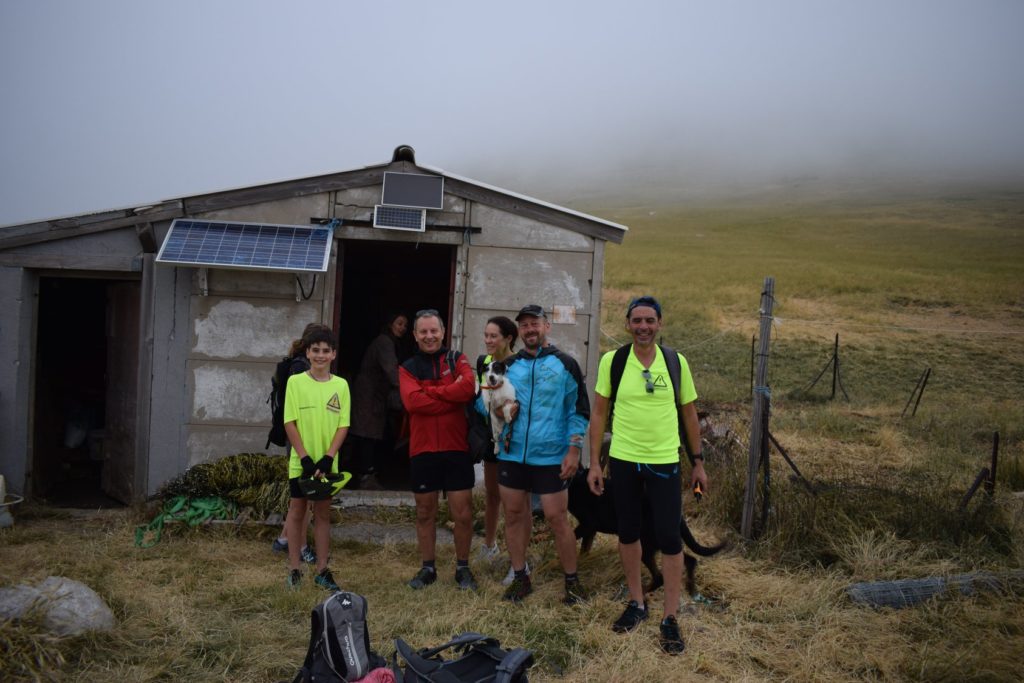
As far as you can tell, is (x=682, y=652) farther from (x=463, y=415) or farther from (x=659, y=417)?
(x=463, y=415)

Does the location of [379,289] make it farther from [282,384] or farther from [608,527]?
[608,527]

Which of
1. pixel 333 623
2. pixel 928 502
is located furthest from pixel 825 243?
pixel 333 623

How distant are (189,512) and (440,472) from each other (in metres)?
2.44

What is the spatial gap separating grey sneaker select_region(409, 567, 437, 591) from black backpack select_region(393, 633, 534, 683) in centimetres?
140

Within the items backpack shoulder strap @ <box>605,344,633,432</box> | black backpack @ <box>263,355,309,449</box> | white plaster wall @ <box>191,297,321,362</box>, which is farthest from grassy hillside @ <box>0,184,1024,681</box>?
white plaster wall @ <box>191,297,321,362</box>

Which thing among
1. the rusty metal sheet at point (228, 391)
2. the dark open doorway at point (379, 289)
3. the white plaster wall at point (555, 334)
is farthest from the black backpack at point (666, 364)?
the dark open doorway at point (379, 289)

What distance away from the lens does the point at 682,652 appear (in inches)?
152

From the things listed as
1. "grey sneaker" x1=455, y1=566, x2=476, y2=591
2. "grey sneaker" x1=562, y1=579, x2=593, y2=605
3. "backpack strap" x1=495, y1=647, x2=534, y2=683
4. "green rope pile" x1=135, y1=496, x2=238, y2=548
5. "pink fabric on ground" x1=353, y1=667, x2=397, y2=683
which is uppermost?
"backpack strap" x1=495, y1=647, x2=534, y2=683

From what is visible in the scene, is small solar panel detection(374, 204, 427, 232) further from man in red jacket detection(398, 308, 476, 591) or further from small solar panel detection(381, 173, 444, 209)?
man in red jacket detection(398, 308, 476, 591)

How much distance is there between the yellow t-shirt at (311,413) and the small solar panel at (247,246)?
5.83 ft

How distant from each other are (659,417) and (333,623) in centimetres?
188

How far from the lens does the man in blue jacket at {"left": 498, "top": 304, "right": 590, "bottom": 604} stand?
433 cm

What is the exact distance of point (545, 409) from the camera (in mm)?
4336

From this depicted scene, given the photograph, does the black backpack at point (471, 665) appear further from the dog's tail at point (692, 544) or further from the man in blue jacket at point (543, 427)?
the dog's tail at point (692, 544)
